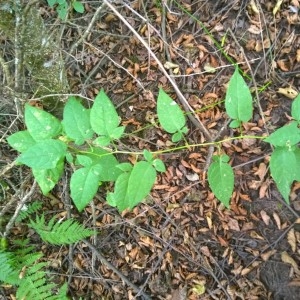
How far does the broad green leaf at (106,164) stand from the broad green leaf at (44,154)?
0.47 ft

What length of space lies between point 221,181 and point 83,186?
51 cm

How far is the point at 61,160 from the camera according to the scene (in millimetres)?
1389

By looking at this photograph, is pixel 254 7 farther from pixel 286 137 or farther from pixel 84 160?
pixel 84 160

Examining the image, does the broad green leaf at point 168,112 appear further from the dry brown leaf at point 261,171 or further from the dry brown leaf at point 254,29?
the dry brown leaf at point 254,29

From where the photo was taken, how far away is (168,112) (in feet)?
4.85

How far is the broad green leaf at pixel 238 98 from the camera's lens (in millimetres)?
1366

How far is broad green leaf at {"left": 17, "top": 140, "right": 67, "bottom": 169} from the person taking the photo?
1.28 m

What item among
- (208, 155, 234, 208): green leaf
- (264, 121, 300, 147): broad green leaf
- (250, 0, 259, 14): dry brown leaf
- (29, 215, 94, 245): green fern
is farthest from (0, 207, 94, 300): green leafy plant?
(250, 0, 259, 14): dry brown leaf

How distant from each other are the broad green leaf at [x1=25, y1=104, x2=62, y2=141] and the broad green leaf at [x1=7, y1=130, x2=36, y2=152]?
0.05 meters

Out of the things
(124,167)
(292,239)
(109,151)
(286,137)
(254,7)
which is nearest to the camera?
(286,137)

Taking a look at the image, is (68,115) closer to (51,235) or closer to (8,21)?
(8,21)

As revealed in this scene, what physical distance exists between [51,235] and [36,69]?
1132mm

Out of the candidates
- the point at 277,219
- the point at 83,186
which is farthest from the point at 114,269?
the point at 83,186

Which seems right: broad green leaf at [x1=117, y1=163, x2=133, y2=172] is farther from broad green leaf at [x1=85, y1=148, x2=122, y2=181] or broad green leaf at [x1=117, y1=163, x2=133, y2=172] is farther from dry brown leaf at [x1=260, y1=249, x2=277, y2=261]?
dry brown leaf at [x1=260, y1=249, x2=277, y2=261]
